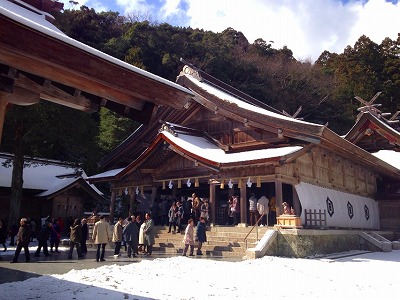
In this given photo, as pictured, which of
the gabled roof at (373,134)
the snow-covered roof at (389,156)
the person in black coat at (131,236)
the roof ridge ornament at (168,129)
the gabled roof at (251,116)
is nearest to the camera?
the person in black coat at (131,236)

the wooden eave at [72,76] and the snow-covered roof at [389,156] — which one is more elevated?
the snow-covered roof at [389,156]

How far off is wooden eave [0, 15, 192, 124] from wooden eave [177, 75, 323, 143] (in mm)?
10910

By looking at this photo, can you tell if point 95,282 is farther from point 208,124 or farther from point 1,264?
point 208,124

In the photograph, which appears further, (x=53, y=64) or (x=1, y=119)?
(x=1, y=119)

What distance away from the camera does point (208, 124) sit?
67.9 feet

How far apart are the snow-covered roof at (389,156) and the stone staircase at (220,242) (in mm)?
15491

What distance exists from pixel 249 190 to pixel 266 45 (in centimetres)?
4236

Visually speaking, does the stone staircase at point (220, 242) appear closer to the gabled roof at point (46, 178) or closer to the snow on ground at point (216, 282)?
the snow on ground at point (216, 282)

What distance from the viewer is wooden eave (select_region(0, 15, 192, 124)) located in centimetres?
419

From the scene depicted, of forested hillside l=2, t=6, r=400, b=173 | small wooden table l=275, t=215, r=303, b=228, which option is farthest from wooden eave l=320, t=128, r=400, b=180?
forested hillside l=2, t=6, r=400, b=173

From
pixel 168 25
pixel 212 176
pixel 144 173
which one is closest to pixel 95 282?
pixel 212 176

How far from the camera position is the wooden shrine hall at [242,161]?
52.9ft

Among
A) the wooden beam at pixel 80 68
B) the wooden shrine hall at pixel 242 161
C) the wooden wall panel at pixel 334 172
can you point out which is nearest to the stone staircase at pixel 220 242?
the wooden shrine hall at pixel 242 161

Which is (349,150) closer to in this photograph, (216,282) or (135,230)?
(135,230)
